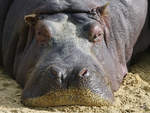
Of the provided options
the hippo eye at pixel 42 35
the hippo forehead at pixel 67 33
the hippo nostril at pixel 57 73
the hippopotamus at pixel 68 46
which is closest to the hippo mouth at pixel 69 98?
the hippopotamus at pixel 68 46

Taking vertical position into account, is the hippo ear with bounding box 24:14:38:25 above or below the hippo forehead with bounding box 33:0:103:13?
below

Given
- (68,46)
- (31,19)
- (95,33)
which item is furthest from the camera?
(31,19)

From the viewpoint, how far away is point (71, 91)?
12.6 ft

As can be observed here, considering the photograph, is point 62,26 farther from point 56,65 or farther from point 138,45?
point 138,45

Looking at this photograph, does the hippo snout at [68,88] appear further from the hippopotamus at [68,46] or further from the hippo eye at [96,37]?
the hippo eye at [96,37]

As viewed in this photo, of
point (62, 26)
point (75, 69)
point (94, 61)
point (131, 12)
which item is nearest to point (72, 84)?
point (75, 69)

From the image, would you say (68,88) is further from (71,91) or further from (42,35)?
(42,35)

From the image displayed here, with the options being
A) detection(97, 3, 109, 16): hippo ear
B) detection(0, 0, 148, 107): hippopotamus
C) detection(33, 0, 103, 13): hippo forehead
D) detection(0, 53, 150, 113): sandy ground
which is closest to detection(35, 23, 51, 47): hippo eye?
detection(0, 0, 148, 107): hippopotamus

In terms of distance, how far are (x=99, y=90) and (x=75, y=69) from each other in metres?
0.28

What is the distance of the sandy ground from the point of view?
3898 millimetres

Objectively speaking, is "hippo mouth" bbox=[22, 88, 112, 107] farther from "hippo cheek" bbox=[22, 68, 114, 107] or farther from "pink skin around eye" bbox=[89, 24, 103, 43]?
"pink skin around eye" bbox=[89, 24, 103, 43]

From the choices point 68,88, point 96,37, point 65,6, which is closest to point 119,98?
point 96,37

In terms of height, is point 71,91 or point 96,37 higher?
point 96,37

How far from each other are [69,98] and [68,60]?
364 mm
